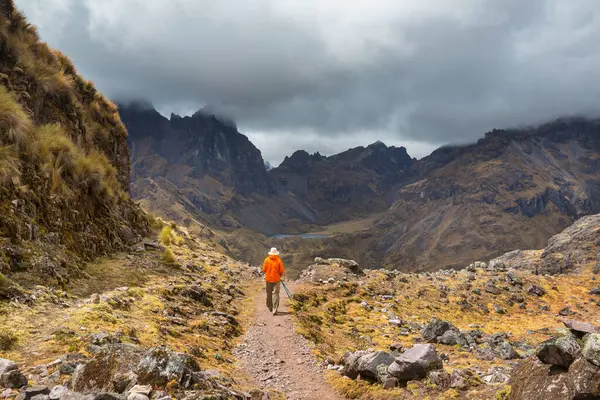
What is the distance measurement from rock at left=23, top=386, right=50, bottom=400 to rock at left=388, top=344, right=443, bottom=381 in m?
8.14

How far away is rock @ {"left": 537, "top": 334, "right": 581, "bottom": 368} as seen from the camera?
22.2ft

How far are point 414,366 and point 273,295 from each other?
11076mm

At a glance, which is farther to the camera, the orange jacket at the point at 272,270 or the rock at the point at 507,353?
the orange jacket at the point at 272,270

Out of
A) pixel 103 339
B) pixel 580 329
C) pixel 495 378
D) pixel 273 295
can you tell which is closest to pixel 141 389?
pixel 103 339

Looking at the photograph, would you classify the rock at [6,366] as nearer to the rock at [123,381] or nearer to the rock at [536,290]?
the rock at [123,381]

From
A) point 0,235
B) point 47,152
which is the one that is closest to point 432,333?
point 0,235

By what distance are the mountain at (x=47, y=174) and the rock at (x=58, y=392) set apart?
5917mm

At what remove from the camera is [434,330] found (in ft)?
60.0

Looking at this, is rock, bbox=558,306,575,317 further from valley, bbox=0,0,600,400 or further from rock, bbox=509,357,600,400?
rock, bbox=509,357,600,400

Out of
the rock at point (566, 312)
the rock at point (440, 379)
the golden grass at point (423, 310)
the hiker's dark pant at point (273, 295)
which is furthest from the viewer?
the rock at point (566, 312)

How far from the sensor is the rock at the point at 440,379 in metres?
9.26

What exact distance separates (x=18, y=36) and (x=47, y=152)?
1266cm

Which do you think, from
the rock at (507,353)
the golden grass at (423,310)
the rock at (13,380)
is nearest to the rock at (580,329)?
the golden grass at (423,310)

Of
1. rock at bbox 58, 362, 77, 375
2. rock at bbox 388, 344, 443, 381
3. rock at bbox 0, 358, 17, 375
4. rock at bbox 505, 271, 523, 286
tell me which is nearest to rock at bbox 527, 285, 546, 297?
rock at bbox 505, 271, 523, 286
